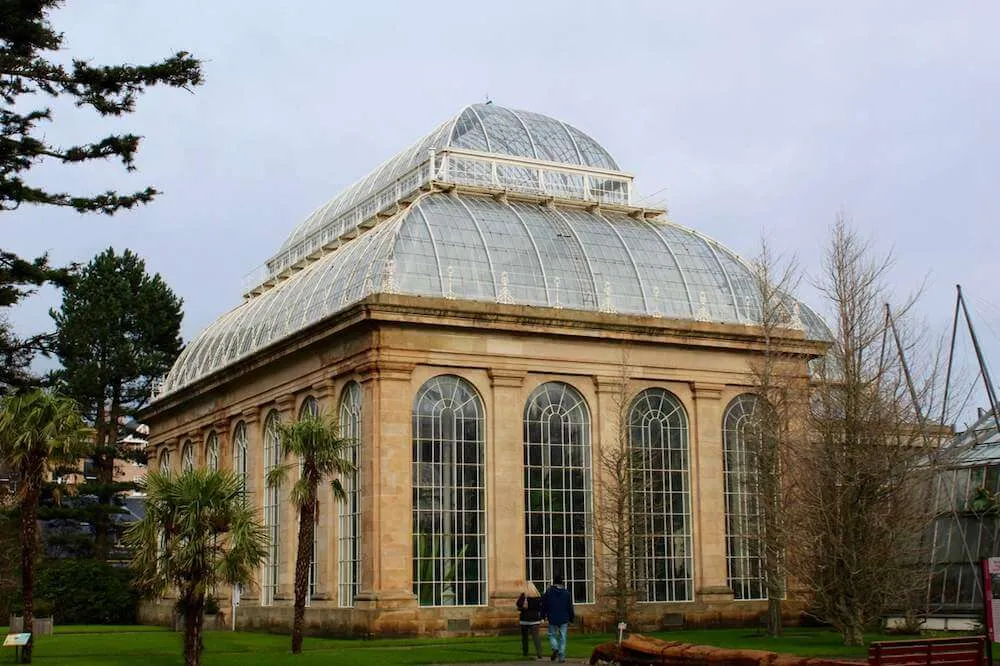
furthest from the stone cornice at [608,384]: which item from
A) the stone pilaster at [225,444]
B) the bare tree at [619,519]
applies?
the stone pilaster at [225,444]

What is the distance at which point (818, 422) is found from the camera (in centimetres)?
4131

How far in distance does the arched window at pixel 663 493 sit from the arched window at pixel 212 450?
72.0ft

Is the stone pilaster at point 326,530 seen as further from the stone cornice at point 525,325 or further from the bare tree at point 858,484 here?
the bare tree at point 858,484

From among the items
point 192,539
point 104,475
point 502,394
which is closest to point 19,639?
point 192,539

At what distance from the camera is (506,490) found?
4819 cm

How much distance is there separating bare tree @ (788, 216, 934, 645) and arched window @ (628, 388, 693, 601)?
31.0 ft

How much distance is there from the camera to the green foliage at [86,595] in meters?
71.6

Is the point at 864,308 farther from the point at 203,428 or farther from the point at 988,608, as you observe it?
the point at 203,428

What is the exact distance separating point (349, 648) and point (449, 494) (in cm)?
886

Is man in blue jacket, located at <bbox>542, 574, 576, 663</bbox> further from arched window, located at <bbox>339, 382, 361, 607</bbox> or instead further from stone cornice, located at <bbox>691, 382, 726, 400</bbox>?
stone cornice, located at <bbox>691, 382, 726, 400</bbox>

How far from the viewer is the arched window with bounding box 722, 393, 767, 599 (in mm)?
51875

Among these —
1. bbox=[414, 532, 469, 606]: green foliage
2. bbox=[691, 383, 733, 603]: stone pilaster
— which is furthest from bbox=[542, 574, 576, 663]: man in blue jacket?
bbox=[691, 383, 733, 603]: stone pilaster

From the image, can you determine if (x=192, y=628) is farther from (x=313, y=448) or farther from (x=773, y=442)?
(x=773, y=442)

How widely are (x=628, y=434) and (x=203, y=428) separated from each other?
934 inches
